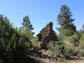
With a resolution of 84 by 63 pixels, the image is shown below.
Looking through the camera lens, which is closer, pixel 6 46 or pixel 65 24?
pixel 6 46

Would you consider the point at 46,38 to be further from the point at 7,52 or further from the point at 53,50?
the point at 7,52

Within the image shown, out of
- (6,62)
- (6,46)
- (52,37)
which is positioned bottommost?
(6,62)

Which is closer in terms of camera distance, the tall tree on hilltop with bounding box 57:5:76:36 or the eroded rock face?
the eroded rock face

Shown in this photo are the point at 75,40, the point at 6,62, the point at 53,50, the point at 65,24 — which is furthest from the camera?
the point at 65,24

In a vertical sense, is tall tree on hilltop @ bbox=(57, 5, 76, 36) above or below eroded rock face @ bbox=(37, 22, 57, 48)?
above

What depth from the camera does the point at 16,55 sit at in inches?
237

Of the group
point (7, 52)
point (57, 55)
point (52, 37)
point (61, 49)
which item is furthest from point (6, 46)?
point (52, 37)

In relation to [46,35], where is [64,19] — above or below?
above

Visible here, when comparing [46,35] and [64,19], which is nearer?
[46,35]

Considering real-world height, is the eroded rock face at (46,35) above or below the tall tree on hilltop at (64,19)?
below

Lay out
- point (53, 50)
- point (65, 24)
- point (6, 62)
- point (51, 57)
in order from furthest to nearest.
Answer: point (65, 24)
point (53, 50)
point (51, 57)
point (6, 62)

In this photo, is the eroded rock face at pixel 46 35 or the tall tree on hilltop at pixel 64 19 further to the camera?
the tall tree on hilltop at pixel 64 19

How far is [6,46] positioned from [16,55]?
920 mm

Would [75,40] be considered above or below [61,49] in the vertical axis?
above
